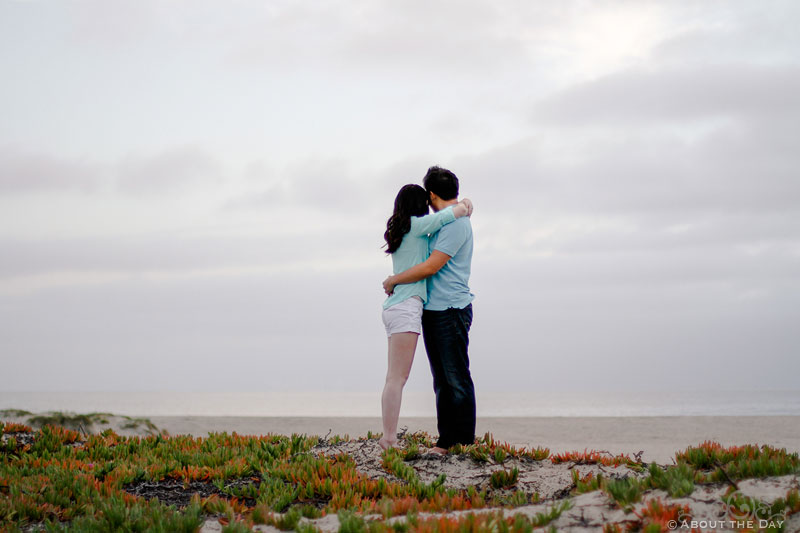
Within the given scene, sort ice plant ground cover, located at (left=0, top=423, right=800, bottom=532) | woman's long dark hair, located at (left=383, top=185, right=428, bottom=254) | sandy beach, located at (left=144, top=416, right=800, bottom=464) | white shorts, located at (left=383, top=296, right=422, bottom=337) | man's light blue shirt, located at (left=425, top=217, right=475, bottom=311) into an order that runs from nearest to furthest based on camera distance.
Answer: ice plant ground cover, located at (left=0, top=423, right=800, bottom=532)
white shorts, located at (left=383, top=296, right=422, bottom=337)
man's light blue shirt, located at (left=425, top=217, right=475, bottom=311)
woman's long dark hair, located at (left=383, top=185, right=428, bottom=254)
sandy beach, located at (left=144, top=416, right=800, bottom=464)

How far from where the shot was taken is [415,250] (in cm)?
700

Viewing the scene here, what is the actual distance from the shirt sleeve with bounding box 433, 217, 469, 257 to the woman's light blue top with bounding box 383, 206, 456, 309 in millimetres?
→ 85

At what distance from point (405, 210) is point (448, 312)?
1229 mm

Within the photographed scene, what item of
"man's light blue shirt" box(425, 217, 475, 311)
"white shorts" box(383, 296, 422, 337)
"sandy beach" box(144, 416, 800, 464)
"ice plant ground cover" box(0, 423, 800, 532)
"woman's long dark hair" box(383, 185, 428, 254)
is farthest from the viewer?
"sandy beach" box(144, 416, 800, 464)

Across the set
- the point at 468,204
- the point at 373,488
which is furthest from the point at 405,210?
the point at 373,488

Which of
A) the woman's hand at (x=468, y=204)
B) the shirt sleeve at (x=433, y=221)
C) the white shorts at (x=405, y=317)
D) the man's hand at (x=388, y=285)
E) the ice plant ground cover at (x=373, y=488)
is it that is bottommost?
the ice plant ground cover at (x=373, y=488)

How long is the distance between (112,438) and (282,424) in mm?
13752

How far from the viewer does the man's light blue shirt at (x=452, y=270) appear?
6.87m

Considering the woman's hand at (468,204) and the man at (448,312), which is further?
the woman's hand at (468,204)

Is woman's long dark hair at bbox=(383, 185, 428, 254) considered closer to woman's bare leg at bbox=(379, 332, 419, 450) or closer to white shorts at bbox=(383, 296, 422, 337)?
white shorts at bbox=(383, 296, 422, 337)

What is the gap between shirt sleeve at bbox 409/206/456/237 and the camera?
679 centimetres

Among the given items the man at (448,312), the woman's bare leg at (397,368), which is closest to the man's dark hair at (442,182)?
the man at (448,312)

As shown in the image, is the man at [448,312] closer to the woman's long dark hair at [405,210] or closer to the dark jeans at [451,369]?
the dark jeans at [451,369]

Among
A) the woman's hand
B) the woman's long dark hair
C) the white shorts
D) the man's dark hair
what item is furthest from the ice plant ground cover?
the man's dark hair
